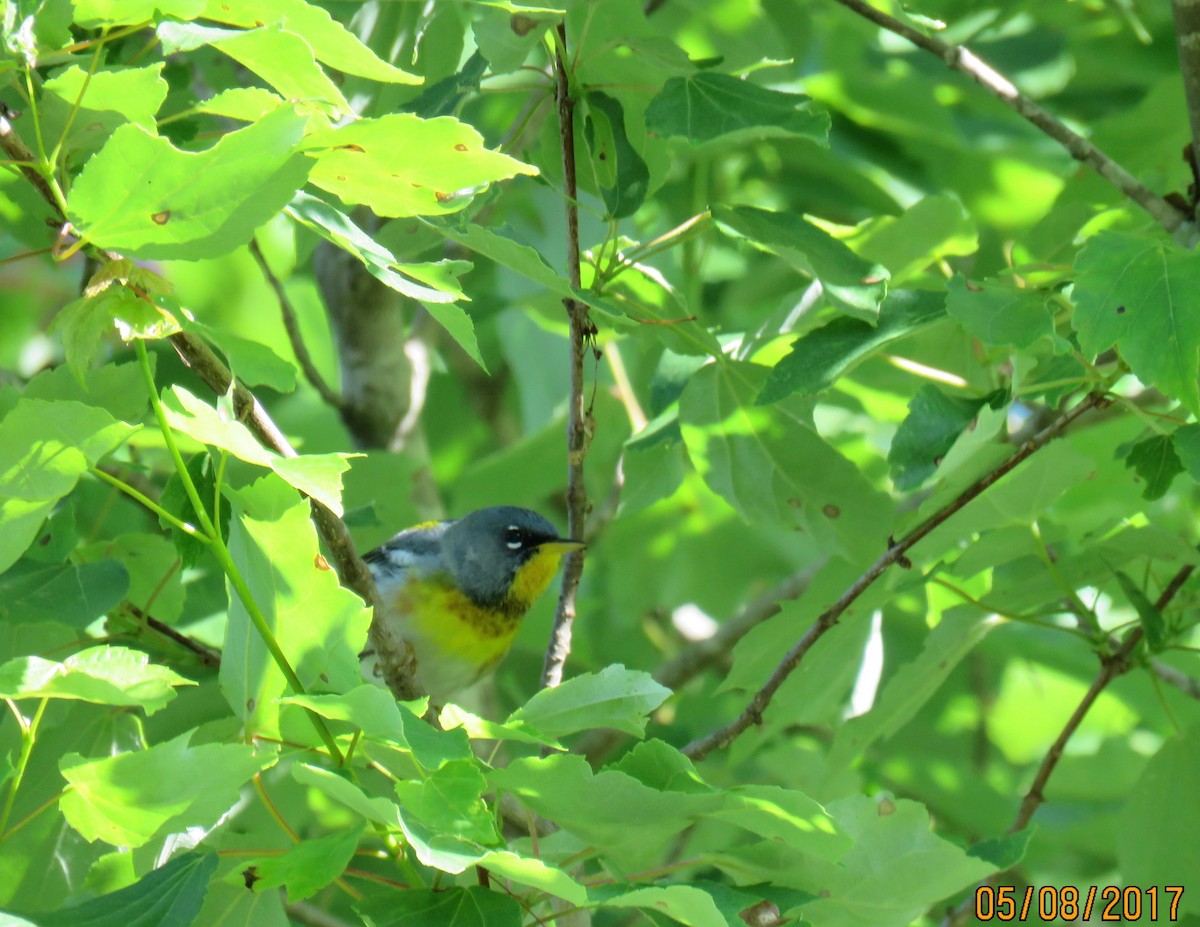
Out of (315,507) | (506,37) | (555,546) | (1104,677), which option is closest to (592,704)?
(315,507)

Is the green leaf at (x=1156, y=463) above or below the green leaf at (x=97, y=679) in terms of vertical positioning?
below

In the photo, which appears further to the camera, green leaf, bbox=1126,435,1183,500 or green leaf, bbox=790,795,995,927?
green leaf, bbox=1126,435,1183,500

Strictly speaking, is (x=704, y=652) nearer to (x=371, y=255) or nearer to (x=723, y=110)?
(x=723, y=110)

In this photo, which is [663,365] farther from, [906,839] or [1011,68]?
[1011,68]

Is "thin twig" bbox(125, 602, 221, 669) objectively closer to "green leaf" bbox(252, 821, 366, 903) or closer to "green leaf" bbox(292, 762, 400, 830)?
"green leaf" bbox(252, 821, 366, 903)

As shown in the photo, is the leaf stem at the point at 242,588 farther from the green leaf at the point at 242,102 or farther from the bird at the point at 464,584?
the bird at the point at 464,584

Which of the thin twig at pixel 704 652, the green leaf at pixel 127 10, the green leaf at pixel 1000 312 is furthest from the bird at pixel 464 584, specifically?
the green leaf at pixel 127 10

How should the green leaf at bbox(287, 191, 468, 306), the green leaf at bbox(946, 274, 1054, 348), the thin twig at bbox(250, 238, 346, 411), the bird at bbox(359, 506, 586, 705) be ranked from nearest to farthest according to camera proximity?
the green leaf at bbox(287, 191, 468, 306) → the green leaf at bbox(946, 274, 1054, 348) → the thin twig at bbox(250, 238, 346, 411) → the bird at bbox(359, 506, 586, 705)

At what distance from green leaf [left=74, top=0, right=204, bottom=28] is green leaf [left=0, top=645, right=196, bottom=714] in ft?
2.44

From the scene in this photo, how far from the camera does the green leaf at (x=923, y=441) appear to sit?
2273mm

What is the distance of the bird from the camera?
405 cm

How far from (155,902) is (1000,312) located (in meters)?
1.43

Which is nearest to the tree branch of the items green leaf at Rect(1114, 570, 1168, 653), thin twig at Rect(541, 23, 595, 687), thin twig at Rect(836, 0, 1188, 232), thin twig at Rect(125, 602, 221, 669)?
thin twig at Rect(836, 0, 1188, 232)

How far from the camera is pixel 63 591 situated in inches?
89.9
